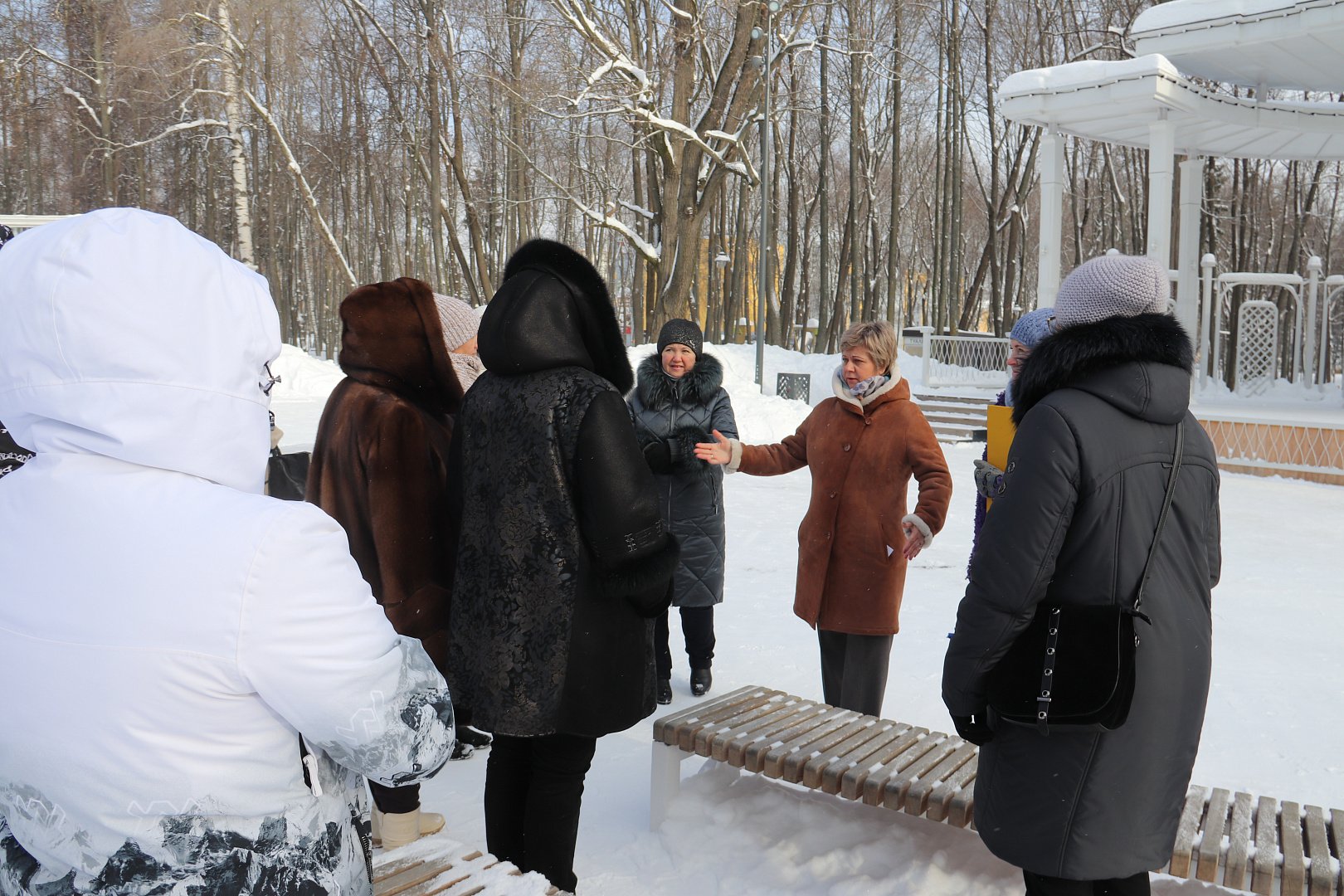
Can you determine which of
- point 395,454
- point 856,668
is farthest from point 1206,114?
point 395,454

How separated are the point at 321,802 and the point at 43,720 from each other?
1.10ft

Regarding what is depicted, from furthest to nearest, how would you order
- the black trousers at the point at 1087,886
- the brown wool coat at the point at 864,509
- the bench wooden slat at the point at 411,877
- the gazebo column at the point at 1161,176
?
Answer: the gazebo column at the point at 1161,176, the brown wool coat at the point at 864,509, the bench wooden slat at the point at 411,877, the black trousers at the point at 1087,886

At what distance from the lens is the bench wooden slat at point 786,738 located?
123 inches

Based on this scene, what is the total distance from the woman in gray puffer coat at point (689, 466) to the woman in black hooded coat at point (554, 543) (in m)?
1.99

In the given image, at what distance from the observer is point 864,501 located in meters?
3.62

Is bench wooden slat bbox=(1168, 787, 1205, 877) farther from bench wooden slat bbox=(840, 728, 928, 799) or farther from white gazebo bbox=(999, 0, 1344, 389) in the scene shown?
white gazebo bbox=(999, 0, 1344, 389)

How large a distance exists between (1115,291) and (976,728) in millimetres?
931

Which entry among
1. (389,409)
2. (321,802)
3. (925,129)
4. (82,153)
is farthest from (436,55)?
(925,129)

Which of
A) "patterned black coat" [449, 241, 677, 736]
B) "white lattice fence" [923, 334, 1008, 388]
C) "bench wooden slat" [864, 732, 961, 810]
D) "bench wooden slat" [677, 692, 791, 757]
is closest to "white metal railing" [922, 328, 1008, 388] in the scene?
"white lattice fence" [923, 334, 1008, 388]

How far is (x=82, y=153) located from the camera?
74.9 ft

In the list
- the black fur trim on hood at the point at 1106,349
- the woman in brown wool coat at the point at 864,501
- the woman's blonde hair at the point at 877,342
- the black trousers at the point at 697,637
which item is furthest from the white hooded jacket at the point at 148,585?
the black trousers at the point at 697,637

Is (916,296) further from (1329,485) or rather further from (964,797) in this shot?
(964,797)

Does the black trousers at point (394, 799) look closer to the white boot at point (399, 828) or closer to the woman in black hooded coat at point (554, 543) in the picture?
the white boot at point (399, 828)

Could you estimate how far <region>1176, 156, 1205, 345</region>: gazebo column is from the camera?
15.4m
